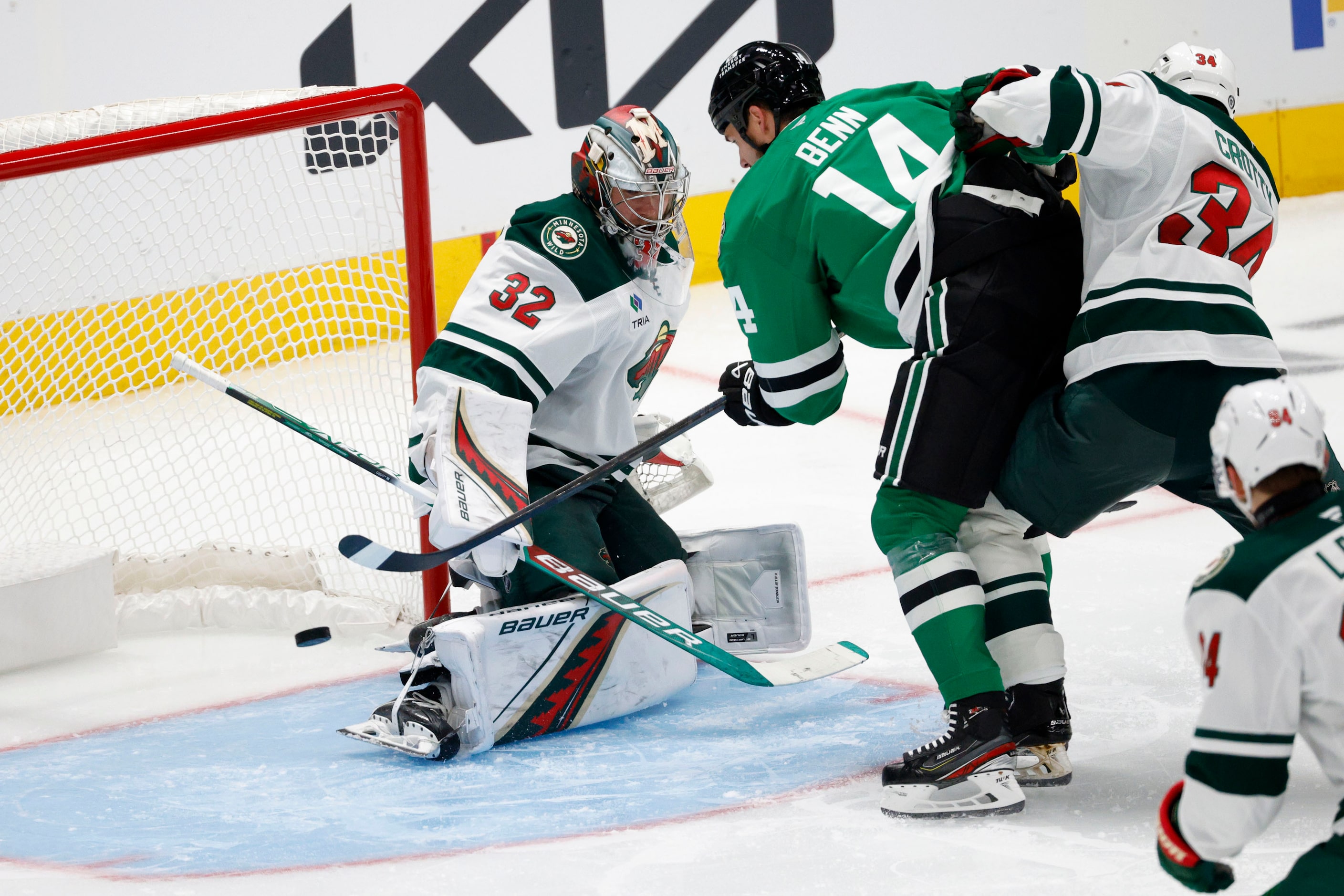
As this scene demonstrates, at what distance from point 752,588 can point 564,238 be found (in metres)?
0.76

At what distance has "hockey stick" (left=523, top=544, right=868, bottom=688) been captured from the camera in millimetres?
2393

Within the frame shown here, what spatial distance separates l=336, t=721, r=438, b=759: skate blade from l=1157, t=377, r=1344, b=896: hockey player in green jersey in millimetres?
1361

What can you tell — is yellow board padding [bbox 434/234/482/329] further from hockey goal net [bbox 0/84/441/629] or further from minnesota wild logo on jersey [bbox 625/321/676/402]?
minnesota wild logo on jersey [bbox 625/321/676/402]

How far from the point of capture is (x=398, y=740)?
236 centimetres

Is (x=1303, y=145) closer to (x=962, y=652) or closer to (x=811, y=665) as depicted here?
(x=811, y=665)

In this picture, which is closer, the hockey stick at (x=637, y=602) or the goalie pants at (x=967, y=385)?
the goalie pants at (x=967, y=385)

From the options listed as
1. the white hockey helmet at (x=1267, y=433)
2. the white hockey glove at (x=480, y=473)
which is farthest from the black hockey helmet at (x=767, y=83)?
the white hockey helmet at (x=1267, y=433)

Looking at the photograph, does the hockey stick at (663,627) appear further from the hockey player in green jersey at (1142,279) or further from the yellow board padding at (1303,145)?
the yellow board padding at (1303,145)

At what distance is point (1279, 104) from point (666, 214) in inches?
195

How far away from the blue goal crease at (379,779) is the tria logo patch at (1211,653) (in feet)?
3.29

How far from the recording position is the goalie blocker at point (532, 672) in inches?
92.2

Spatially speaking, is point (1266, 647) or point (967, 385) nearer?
point (1266, 647)

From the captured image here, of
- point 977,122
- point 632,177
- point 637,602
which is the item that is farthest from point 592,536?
point 977,122

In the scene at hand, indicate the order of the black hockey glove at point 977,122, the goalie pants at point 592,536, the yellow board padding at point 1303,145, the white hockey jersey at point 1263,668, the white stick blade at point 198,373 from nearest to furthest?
the white hockey jersey at point 1263,668
the black hockey glove at point 977,122
the goalie pants at point 592,536
the white stick blade at point 198,373
the yellow board padding at point 1303,145
